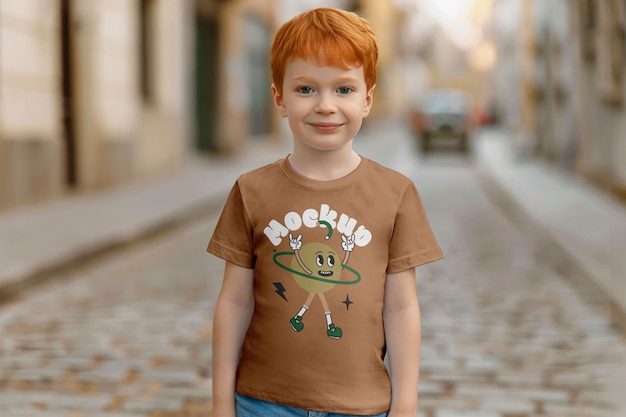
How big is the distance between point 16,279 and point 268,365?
19.9ft

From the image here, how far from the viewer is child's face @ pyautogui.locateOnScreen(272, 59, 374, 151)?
2.05m

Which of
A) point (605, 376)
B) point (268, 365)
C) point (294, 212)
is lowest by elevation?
point (605, 376)

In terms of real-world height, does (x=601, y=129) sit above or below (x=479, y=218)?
above

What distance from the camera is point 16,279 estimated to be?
25.5 ft

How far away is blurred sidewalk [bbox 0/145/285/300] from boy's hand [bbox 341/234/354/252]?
5.90 m

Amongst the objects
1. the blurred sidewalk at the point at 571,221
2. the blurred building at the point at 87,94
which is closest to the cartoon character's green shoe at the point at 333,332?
the blurred sidewalk at the point at 571,221

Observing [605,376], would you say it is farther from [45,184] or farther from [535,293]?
[45,184]

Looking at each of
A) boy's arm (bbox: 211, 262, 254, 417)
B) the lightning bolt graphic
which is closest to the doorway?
boy's arm (bbox: 211, 262, 254, 417)

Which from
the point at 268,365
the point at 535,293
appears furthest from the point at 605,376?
the point at 268,365

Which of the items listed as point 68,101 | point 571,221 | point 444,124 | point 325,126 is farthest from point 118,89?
point 325,126

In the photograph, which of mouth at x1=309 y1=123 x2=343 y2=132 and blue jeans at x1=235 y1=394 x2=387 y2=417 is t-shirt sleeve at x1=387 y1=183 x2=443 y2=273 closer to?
mouth at x1=309 y1=123 x2=343 y2=132

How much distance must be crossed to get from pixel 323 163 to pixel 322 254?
0.20m

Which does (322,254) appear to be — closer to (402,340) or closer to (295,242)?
(295,242)

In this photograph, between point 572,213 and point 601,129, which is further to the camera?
point 601,129
